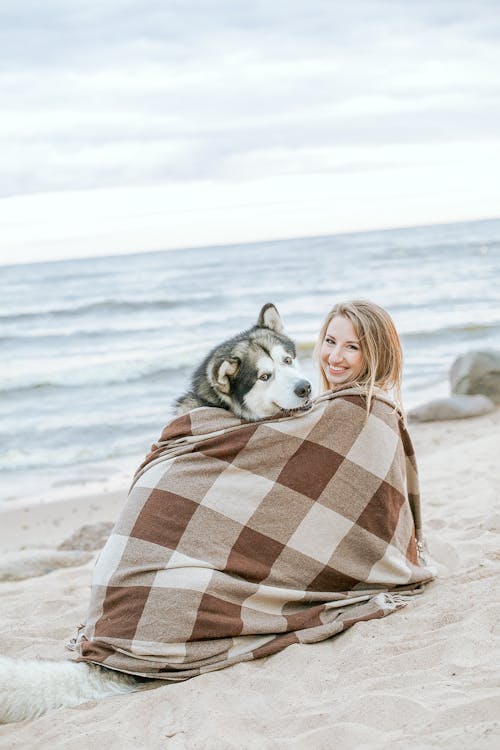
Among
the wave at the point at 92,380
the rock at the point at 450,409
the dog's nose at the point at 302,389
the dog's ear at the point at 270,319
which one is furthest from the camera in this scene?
the wave at the point at 92,380

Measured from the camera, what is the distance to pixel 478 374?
11.3 meters

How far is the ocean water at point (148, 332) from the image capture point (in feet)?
36.4

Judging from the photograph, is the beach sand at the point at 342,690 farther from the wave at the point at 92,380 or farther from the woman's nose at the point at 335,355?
the wave at the point at 92,380

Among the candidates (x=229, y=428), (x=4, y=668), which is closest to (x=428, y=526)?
(x=229, y=428)

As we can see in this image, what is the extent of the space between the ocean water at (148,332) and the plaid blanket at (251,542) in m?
1.29

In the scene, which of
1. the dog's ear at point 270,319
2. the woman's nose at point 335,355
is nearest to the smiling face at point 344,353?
the woman's nose at point 335,355

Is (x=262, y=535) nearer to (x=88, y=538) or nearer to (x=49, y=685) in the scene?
(x=49, y=685)

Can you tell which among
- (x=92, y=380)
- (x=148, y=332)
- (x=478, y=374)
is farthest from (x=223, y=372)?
(x=148, y=332)

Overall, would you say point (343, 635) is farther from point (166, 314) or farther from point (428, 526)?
point (166, 314)

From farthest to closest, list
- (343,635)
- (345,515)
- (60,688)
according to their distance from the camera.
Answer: (345,515) < (343,635) < (60,688)

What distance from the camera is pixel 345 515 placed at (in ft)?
13.2

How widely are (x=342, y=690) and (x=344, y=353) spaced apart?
1.82 metres

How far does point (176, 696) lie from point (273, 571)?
2.58 ft

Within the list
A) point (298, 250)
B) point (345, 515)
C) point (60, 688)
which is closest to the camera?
point (60, 688)
